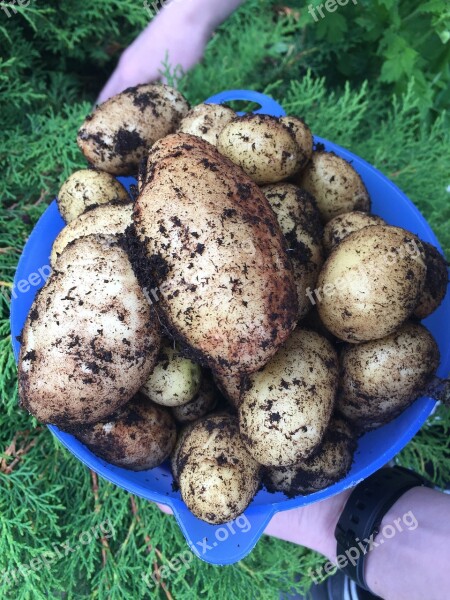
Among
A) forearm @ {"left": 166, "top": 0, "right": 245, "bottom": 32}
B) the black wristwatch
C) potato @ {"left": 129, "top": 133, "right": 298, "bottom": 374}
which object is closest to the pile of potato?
potato @ {"left": 129, "top": 133, "right": 298, "bottom": 374}

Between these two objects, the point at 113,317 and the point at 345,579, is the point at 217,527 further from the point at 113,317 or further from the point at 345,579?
the point at 345,579

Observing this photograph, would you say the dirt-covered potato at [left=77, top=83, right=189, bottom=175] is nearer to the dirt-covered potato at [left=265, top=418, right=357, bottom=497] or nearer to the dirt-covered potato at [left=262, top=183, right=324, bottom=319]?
the dirt-covered potato at [left=262, top=183, right=324, bottom=319]

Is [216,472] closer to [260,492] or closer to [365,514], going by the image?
[260,492]

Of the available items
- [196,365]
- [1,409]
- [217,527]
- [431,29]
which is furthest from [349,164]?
[1,409]

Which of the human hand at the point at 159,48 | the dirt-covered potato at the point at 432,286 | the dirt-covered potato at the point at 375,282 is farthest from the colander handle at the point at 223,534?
the human hand at the point at 159,48

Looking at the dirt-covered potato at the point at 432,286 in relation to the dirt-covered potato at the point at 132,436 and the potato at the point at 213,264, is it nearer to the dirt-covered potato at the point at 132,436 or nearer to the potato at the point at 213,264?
the potato at the point at 213,264
